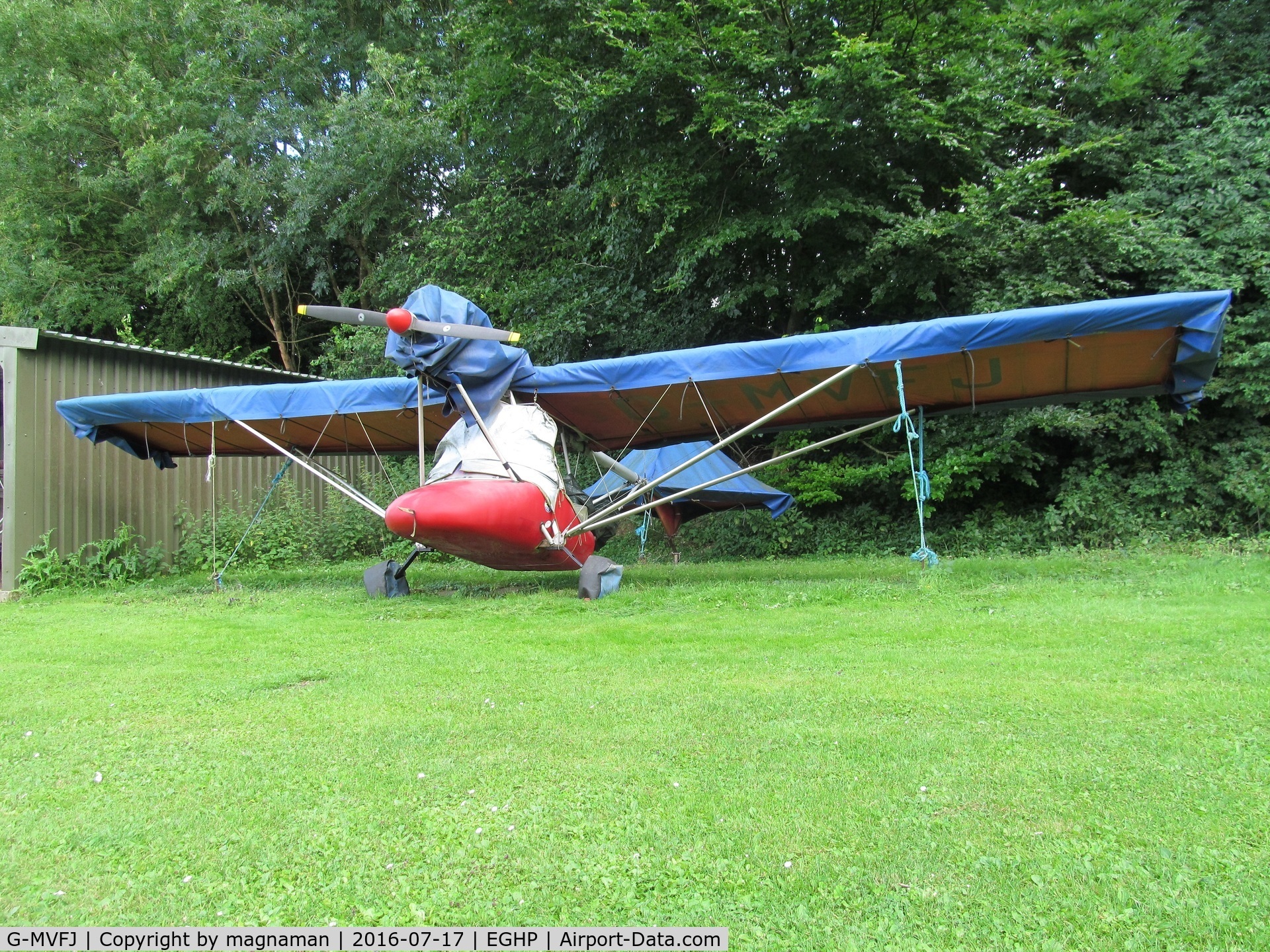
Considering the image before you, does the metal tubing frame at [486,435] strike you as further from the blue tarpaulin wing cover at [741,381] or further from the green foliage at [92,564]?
Result: the green foliage at [92,564]

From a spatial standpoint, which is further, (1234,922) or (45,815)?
(45,815)

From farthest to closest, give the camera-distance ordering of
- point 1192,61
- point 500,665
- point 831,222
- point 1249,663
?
point 831,222
point 1192,61
point 500,665
point 1249,663

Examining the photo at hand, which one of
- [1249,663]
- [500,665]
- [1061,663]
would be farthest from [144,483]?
[1249,663]

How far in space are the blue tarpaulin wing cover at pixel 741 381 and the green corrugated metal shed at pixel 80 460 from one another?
43.0 inches

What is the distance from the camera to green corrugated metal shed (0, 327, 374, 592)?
11.1 meters

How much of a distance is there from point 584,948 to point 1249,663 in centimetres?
469

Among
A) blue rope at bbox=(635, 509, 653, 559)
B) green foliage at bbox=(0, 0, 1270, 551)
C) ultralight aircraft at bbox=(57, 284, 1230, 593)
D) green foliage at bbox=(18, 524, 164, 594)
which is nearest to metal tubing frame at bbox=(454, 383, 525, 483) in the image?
ultralight aircraft at bbox=(57, 284, 1230, 593)

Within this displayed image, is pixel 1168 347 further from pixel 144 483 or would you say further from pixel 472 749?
pixel 144 483

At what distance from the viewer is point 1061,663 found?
5.27 m

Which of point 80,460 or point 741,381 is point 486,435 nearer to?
point 741,381

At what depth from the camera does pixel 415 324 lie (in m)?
8.27

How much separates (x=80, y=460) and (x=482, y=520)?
7.73m
